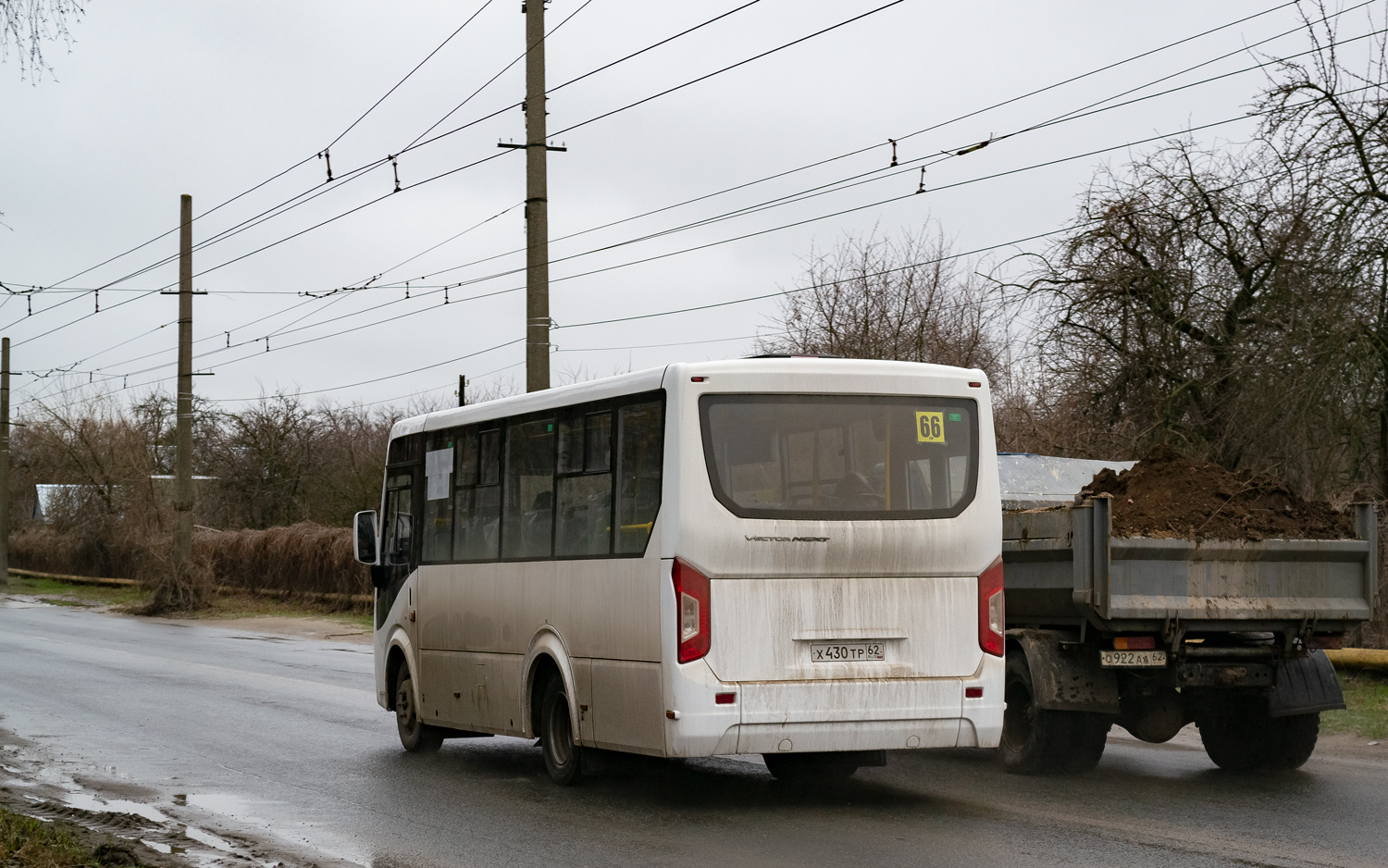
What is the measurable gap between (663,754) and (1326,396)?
12142 millimetres

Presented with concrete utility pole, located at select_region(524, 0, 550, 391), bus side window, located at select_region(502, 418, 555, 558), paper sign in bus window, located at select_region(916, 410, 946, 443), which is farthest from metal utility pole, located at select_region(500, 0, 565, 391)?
paper sign in bus window, located at select_region(916, 410, 946, 443)

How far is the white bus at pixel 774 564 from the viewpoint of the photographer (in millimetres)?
9070

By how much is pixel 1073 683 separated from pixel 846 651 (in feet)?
6.75

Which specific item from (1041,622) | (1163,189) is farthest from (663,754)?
(1163,189)

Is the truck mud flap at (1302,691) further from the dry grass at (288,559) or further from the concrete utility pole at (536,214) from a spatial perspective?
the dry grass at (288,559)

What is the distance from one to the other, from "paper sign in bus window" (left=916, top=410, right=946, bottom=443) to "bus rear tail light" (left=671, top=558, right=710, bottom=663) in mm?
1739

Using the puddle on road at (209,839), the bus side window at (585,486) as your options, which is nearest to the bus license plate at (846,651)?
the bus side window at (585,486)

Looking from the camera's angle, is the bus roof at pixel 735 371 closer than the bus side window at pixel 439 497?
Yes

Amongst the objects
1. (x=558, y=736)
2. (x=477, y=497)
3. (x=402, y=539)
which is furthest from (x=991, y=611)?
(x=402, y=539)

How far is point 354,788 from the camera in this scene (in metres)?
10.6

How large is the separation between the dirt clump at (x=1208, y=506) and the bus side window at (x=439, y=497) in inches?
193

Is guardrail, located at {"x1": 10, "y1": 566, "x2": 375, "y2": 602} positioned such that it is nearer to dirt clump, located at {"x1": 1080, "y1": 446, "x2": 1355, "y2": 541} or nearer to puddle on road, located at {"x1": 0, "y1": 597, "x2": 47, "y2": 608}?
puddle on road, located at {"x1": 0, "y1": 597, "x2": 47, "y2": 608}

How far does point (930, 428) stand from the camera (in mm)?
9742

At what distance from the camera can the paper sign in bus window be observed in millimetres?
9719
